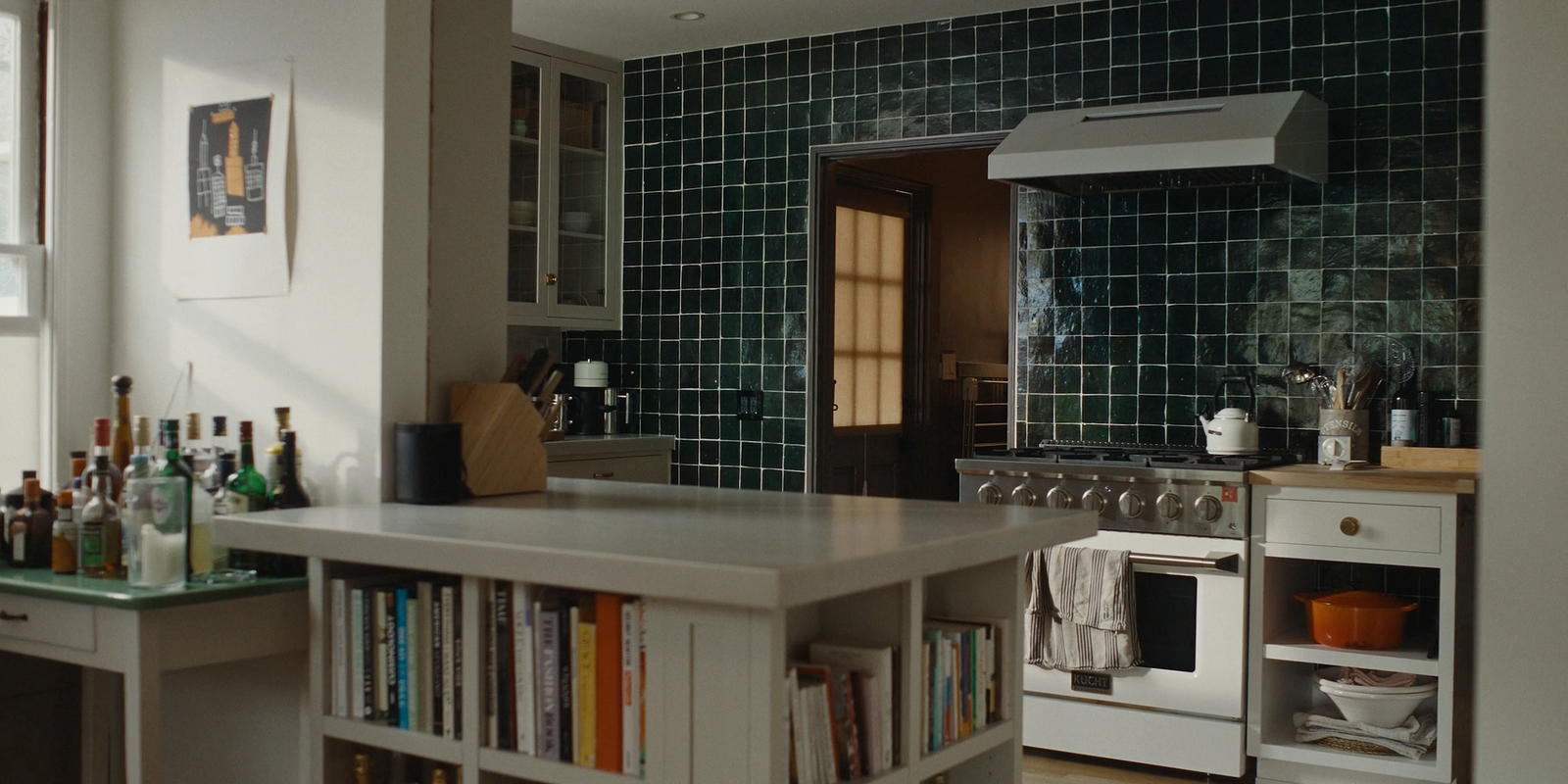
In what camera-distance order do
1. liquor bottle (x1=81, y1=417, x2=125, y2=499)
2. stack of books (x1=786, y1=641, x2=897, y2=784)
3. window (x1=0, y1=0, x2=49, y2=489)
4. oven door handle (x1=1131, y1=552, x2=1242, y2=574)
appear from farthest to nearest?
oven door handle (x1=1131, y1=552, x2=1242, y2=574)
window (x1=0, y1=0, x2=49, y2=489)
liquor bottle (x1=81, y1=417, x2=125, y2=499)
stack of books (x1=786, y1=641, x2=897, y2=784)

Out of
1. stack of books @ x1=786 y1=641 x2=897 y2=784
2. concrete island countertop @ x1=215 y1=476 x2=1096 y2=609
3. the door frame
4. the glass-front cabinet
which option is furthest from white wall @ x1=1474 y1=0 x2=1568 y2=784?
the glass-front cabinet

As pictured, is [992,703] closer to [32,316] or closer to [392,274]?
[392,274]

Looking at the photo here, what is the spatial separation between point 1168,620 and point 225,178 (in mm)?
2773

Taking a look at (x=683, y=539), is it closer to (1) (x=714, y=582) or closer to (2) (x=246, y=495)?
(1) (x=714, y=582)

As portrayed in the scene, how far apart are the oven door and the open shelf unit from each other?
1.63 m

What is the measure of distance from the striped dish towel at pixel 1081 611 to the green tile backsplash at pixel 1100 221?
71 centimetres

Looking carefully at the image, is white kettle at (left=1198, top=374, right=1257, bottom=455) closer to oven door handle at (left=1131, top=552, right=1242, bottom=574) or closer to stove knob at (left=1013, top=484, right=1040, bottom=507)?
oven door handle at (left=1131, top=552, right=1242, bottom=574)

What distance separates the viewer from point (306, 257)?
2777 mm

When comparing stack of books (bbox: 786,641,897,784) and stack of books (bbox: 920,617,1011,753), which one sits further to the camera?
stack of books (bbox: 920,617,1011,753)

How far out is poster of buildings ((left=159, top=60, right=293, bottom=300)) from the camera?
9.27ft

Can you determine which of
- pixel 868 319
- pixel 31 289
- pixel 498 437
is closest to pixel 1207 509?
pixel 498 437

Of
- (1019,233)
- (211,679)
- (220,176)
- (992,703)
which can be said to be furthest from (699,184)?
(992,703)

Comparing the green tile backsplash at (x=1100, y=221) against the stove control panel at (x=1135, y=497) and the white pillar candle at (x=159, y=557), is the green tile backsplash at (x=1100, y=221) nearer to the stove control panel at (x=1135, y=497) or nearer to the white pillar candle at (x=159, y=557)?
the stove control panel at (x=1135, y=497)

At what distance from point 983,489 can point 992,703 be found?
1.90 meters
